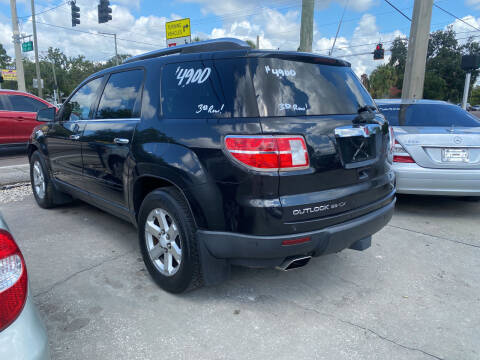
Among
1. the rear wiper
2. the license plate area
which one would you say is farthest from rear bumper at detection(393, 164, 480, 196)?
the rear wiper

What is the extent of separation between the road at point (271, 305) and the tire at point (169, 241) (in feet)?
0.59

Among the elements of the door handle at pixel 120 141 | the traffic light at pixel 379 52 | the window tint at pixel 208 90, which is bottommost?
the door handle at pixel 120 141

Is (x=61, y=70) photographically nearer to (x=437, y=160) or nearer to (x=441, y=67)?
(x=441, y=67)

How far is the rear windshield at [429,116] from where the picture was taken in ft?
16.3

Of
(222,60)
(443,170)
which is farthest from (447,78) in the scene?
(222,60)

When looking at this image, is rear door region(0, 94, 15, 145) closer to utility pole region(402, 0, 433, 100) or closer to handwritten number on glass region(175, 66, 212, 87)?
handwritten number on glass region(175, 66, 212, 87)

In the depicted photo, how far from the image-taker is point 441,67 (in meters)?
42.6

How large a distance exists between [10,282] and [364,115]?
2421mm

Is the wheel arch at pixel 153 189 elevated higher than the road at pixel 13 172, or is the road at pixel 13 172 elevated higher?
the wheel arch at pixel 153 189

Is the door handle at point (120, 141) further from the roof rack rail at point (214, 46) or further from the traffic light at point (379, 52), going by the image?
the traffic light at point (379, 52)

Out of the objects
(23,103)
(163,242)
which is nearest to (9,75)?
(23,103)

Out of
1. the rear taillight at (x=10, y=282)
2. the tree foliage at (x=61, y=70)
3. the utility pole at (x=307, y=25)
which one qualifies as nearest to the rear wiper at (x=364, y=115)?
the rear taillight at (x=10, y=282)

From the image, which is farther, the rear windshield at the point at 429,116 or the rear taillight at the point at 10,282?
the rear windshield at the point at 429,116

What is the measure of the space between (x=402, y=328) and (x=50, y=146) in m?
4.27
